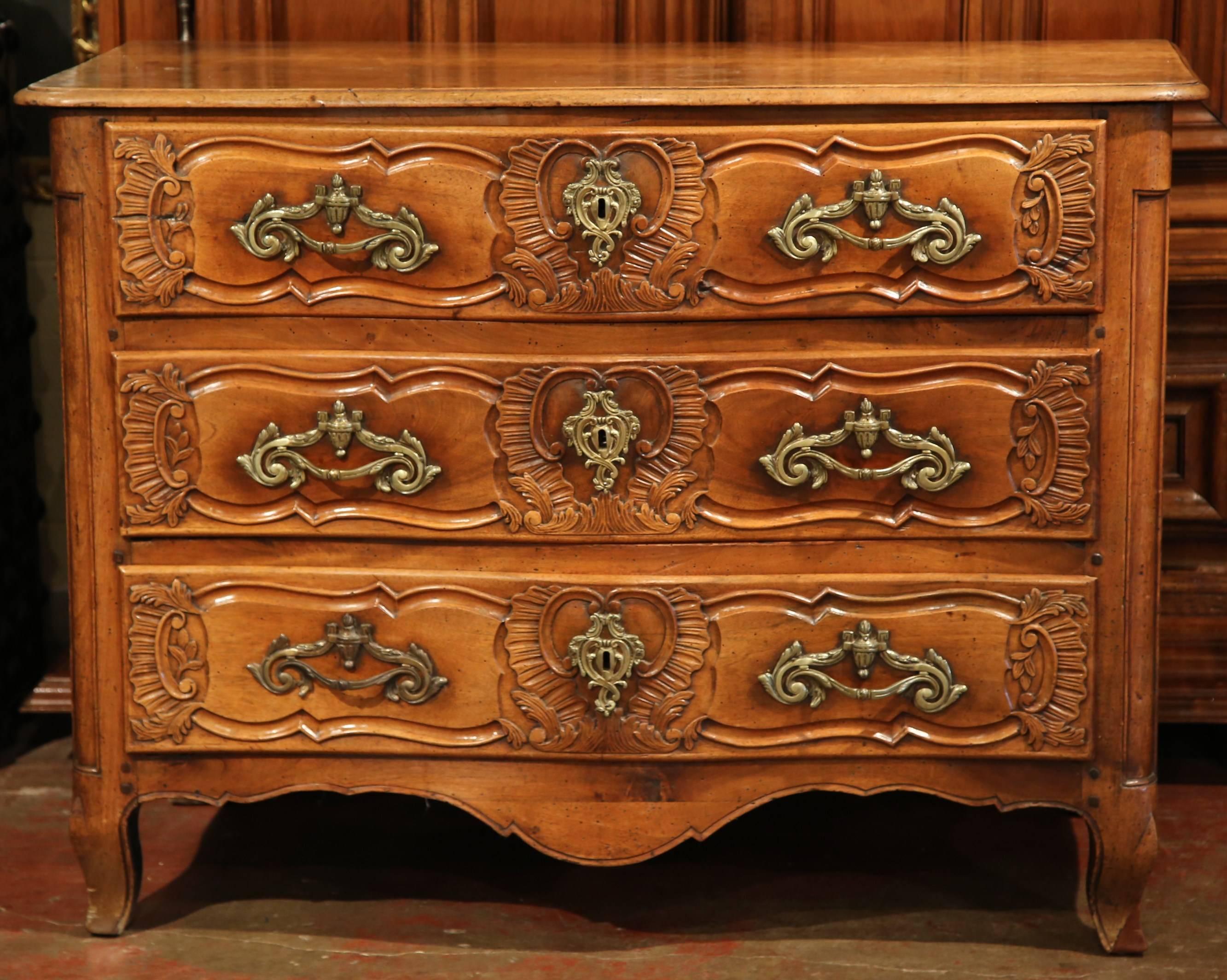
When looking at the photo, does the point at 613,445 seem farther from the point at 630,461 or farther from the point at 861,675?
the point at 861,675

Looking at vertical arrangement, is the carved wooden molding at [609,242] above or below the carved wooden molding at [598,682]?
above

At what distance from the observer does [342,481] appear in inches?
72.7

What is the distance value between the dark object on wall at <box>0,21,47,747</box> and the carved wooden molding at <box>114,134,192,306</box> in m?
0.79

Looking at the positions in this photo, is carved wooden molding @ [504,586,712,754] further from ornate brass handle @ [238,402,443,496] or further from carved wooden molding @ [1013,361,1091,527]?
carved wooden molding @ [1013,361,1091,527]

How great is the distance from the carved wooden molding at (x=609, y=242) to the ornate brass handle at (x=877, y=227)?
106mm

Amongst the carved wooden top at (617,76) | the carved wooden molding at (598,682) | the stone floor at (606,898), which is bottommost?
the stone floor at (606,898)

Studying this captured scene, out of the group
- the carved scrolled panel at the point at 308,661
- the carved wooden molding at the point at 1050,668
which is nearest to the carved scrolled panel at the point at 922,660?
the carved wooden molding at the point at 1050,668

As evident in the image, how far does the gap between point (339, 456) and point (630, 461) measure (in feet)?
1.08

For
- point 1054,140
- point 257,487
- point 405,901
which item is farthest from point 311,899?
point 1054,140

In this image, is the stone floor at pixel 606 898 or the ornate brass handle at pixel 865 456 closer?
the ornate brass handle at pixel 865 456

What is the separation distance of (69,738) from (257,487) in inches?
38.7

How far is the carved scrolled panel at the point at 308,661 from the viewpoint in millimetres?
1876

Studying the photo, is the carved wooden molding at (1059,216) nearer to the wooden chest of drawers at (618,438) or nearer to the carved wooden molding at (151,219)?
the wooden chest of drawers at (618,438)

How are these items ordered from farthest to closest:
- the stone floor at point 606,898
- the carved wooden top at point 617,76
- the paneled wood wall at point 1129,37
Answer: the paneled wood wall at point 1129,37
the stone floor at point 606,898
the carved wooden top at point 617,76
